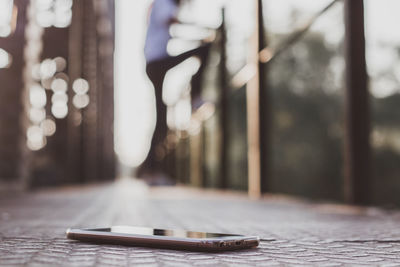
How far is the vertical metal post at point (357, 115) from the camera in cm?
229

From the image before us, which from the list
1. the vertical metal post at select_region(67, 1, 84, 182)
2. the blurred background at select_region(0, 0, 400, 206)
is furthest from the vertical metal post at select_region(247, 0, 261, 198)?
the vertical metal post at select_region(67, 1, 84, 182)

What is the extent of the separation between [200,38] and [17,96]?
6.77 feet

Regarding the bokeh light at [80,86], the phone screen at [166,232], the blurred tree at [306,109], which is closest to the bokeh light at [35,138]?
the bokeh light at [80,86]

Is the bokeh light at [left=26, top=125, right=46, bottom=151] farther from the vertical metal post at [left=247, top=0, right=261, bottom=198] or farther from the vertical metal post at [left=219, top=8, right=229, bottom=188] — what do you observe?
the vertical metal post at [left=247, top=0, right=261, bottom=198]

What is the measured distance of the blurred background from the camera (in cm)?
255

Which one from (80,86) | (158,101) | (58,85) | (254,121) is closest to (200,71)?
(158,101)

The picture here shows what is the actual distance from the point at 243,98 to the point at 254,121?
3069 mm

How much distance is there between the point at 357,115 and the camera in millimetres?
2309

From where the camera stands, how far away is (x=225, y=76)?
5.92m

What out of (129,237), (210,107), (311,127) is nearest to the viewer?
(129,237)

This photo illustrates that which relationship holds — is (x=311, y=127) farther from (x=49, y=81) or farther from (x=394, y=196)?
(x=49, y=81)

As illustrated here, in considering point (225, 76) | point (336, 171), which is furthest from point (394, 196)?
point (225, 76)

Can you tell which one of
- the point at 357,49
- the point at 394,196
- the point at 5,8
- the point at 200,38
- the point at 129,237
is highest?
the point at 200,38

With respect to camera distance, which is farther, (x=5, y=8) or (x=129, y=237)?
(x=5, y=8)
